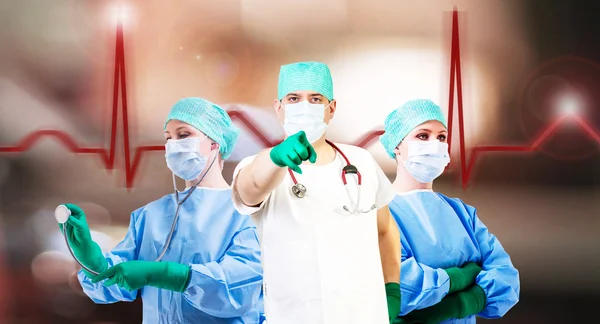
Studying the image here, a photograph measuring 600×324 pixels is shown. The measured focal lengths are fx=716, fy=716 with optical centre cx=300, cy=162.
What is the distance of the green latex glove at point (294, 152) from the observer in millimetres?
1665

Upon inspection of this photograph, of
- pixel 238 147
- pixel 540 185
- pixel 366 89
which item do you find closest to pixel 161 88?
pixel 238 147

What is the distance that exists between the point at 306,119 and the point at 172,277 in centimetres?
89

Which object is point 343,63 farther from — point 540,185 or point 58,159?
point 58,159

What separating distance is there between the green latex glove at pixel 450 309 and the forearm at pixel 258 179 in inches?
46.8

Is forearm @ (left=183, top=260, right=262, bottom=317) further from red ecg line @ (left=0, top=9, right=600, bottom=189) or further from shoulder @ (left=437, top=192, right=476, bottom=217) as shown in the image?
shoulder @ (left=437, top=192, right=476, bottom=217)

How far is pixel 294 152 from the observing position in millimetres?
1667

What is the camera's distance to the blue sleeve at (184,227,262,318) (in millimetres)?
2598

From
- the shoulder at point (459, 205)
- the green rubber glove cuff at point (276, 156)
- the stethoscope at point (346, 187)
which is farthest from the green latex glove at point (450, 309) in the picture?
the green rubber glove cuff at point (276, 156)

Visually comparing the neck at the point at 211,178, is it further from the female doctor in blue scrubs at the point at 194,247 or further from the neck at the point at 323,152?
the neck at the point at 323,152

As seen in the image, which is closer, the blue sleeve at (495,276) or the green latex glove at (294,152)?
the green latex glove at (294,152)

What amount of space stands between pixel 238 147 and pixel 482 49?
3.74 ft

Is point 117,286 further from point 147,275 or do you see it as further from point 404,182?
point 404,182

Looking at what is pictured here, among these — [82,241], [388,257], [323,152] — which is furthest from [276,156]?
[82,241]

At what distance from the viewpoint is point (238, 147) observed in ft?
9.75
